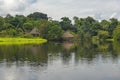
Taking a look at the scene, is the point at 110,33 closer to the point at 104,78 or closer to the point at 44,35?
the point at 44,35

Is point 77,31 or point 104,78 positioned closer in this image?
point 104,78

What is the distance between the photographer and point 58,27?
105625 mm

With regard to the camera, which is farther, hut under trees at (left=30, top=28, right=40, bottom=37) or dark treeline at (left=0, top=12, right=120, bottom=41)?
hut under trees at (left=30, top=28, right=40, bottom=37)

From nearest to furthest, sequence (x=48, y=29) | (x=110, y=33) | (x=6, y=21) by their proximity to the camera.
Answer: (x=48, y=29) < (x=6, y=21) < (x=110, y=33)

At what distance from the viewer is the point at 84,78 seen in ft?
95.2

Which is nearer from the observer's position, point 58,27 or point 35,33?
point 58,27

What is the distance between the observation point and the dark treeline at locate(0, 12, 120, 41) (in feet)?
346

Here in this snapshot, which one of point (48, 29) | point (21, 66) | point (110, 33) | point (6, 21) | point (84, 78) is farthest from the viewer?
point (110, 33)

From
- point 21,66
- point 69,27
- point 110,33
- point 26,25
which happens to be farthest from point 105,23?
point 21,66

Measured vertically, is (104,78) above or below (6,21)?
below

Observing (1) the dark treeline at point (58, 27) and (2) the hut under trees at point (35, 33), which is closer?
(1) the dark treeline at point (58, 27)

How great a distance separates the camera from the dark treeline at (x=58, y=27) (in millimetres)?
105438

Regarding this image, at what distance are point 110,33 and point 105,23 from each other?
666cm

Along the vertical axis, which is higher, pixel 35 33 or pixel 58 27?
pixel 58 27
